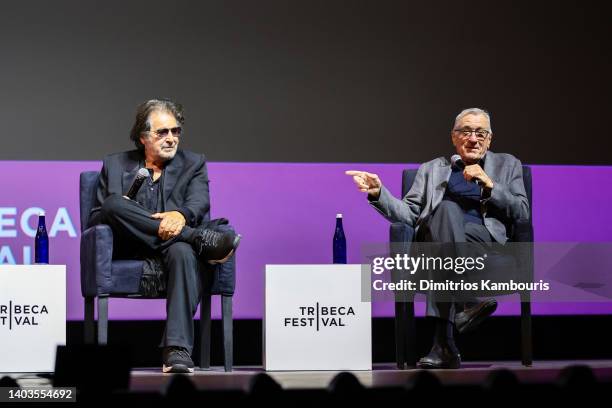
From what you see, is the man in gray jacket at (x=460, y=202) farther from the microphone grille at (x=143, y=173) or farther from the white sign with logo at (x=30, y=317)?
the white sign with logo at (x=30, y=317)

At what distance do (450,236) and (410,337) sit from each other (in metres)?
0.54

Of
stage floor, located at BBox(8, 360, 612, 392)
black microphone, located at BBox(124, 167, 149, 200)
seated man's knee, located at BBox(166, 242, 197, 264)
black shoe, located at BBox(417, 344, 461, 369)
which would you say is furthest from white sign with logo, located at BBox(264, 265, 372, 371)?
black microphone, located at BBox(124, 167, 149, 200)

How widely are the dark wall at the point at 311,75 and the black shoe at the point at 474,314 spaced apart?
140cm

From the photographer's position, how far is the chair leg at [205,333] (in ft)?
15.5

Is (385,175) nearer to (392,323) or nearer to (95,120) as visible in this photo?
(392,323)

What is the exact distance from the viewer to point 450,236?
177 inches

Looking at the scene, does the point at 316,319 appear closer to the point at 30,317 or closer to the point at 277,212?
the point at 277,212

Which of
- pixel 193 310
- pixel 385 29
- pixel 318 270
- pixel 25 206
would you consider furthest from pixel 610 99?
pixel 25 206

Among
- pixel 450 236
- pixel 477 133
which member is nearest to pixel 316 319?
pixel 450 236

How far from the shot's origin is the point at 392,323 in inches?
221

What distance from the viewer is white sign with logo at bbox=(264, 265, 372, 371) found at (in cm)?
462

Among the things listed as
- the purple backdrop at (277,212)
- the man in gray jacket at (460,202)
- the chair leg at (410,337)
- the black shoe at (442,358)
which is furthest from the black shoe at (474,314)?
the purple backdrop at (277,212)

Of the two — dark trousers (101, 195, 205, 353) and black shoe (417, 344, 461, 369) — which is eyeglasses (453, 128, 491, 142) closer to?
black shoe (417, 344, 461, 369)

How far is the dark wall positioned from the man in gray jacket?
0.70 meters
